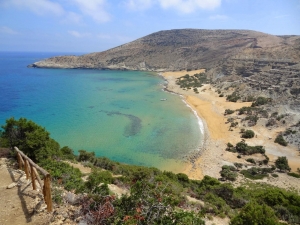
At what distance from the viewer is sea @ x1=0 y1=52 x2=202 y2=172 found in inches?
996

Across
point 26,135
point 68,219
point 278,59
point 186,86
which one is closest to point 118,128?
point 26,135

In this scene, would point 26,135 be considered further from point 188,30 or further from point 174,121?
point 188,30

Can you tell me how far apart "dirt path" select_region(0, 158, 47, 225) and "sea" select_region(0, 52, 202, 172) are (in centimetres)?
1493

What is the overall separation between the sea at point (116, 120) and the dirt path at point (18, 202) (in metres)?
14.9

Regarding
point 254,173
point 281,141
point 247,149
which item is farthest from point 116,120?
point 281,141

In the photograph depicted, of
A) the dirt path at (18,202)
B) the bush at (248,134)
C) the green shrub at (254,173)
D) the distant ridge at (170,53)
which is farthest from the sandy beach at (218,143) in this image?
the distant ridge at (170,53)

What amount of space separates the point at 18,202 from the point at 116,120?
94.2ft

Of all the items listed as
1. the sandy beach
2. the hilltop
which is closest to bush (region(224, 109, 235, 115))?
the sandy beach

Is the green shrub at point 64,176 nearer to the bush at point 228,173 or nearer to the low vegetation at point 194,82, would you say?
the bush at point 228,173

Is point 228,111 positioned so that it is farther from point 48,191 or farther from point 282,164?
point 48,191

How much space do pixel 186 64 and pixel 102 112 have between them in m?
67.3

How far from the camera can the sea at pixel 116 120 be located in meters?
25.3

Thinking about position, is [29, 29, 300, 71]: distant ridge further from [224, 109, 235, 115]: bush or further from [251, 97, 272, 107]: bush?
[224, 109, 235, 115]: bush

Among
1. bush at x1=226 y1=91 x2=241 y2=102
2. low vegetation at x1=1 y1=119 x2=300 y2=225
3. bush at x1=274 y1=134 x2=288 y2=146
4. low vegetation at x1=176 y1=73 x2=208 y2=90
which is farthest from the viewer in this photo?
low vegetation at x1=176 y1=73 x2=208 y2=90
